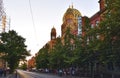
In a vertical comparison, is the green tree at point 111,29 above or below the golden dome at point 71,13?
below

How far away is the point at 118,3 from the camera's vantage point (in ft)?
121

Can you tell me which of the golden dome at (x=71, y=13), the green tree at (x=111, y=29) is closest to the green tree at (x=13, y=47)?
the golden dome at (x=71, y=13)

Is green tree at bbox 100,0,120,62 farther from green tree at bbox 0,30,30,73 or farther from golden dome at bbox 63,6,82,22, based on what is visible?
golden dome at bbox 63,6,82,22

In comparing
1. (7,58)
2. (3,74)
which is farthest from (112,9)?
(7,58)

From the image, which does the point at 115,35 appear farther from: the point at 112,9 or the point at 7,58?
the point at 7,58

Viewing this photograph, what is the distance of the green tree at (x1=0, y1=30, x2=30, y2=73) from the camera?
8406 cm

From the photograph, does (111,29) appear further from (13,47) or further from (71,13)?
(71,13)

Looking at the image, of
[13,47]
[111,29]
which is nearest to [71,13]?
[13,47]

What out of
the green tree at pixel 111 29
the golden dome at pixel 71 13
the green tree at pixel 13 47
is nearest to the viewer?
the green tree at pixel 111 29

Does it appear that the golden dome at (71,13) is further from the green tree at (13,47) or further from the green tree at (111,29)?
the green tree at (111,29)

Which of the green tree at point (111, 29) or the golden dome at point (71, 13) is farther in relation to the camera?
the golden dome at point (71, 13)

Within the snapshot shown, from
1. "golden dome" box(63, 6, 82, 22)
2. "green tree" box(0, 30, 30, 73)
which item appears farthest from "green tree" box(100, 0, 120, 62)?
"golden dome" box(63, 6, 82, 22)

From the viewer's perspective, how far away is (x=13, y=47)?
85438 mm

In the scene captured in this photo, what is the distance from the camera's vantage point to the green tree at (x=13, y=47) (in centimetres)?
8406
